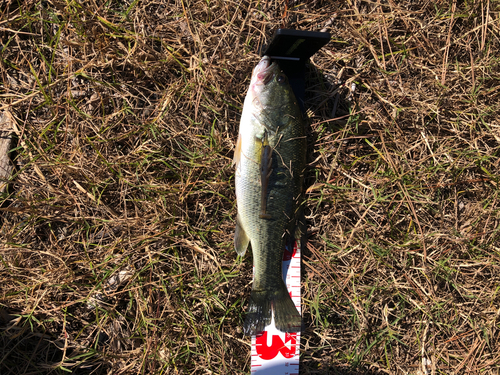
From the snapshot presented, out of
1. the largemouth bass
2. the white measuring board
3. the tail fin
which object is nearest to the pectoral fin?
the largemouth bass

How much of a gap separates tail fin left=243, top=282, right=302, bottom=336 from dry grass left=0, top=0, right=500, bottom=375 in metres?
0.19

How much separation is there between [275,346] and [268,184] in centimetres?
143

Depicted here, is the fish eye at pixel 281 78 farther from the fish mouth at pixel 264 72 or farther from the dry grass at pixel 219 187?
the dry grass at pixel 219 187

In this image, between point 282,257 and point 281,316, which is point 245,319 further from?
point 282,257

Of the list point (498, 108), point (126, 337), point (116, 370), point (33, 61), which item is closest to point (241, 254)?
point (126, 337)

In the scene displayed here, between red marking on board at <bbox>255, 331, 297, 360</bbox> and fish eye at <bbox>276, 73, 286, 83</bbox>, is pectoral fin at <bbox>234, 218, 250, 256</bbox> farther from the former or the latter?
fish eye at <bbox>276, 73, 286, 83</bbox>

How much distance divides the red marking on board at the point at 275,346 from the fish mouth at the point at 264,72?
209 cm

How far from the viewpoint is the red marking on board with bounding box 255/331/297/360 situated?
251 centimetres

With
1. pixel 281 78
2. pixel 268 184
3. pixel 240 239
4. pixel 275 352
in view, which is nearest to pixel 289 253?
pixel 240 239

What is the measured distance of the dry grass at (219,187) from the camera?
2.51 m

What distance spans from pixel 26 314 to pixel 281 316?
2.14m

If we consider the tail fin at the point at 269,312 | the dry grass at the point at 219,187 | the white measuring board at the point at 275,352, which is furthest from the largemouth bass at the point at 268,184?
the dry grass at the point at 219,187

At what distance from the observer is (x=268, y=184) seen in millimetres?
2271

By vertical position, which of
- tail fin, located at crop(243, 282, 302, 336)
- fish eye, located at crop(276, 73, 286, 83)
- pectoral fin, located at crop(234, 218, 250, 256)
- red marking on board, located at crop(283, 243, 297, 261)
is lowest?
tail fin, located at crop(243, 282, 302, 336)
